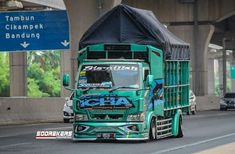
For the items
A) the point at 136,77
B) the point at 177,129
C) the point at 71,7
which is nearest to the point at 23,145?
the point at 136,77

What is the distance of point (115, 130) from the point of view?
65.1ft

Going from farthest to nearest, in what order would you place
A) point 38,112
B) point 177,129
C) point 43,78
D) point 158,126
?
point 43,78 → point 38,112 → point 177,129 → point 158,126

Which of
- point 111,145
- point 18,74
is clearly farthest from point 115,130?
point 18,74

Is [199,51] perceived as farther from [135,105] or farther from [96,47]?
[135,105]

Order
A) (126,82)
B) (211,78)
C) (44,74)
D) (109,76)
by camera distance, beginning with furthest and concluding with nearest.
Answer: (211,78), (44,74), (109,76), (126,82)

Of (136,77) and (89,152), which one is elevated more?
(136,77)

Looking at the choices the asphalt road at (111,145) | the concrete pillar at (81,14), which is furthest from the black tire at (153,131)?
the concrete pillar at (81,14)

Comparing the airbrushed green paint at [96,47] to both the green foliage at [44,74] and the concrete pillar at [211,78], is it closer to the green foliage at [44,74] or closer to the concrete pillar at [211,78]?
the green foliage at [44,74]

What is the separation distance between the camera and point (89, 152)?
17641 mm

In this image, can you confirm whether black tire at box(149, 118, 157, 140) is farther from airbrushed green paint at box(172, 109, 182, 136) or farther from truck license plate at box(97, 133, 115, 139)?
airbrushed green paint at box(172, 109, 182, 136)

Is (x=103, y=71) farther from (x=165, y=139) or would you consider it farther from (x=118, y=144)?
(x=165, y=139)

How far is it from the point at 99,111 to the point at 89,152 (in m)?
2.31

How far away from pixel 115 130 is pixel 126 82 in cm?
125

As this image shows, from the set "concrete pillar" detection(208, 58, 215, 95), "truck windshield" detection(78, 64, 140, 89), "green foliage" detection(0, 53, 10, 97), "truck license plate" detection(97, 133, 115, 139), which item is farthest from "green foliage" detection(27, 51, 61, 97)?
"truck license plate" detection(97, 133, 115, 139)
